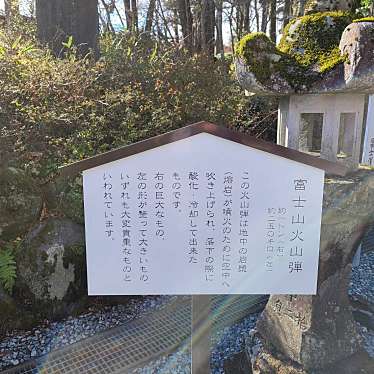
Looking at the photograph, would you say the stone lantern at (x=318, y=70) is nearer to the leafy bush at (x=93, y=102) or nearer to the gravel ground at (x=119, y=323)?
the gravel ground at (x=119, y=323)

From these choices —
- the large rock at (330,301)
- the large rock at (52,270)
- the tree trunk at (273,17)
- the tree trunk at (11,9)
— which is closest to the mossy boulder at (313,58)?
the large rock at (330,301)

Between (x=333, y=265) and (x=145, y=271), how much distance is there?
4.66 ft

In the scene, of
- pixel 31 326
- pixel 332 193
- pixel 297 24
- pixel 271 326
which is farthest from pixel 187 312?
pixel 297 24

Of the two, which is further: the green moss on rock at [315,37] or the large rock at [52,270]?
the large rock at [52,270]

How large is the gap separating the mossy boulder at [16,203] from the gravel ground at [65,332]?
3.00ft

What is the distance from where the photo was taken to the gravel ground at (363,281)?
3937 mm

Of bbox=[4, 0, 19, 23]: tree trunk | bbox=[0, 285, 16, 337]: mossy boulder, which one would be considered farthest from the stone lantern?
bbox=[4, 0, 19, 23]: tree trunk

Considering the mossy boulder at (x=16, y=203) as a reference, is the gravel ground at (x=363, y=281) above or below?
below

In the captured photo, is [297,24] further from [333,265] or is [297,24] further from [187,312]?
[187,312]

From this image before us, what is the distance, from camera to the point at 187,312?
378 cm

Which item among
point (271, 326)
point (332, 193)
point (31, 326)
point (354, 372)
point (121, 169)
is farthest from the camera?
point (31, 326)

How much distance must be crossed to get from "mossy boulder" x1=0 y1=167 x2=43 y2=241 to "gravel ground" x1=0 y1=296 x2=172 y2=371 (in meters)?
0.91

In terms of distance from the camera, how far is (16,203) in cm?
348

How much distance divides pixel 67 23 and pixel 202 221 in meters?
6.17
